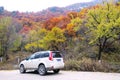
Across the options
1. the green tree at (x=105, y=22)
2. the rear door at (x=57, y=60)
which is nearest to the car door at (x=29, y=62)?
the rear door at (x=57, y=60)

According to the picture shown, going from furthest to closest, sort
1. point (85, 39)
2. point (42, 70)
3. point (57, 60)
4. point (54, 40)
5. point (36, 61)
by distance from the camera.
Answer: point (54, 40) < point (85, 39) < point (36, 61) < point (42, 70) < point (57, 60)

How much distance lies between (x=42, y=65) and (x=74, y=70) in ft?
12.4

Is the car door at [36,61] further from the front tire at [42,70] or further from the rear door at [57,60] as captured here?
the rear door at [57,60]

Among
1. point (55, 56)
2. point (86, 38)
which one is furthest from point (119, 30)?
point (55, 56)

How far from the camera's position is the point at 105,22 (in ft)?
112

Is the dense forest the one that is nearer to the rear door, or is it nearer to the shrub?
the shrub

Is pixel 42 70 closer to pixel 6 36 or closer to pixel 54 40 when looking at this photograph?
pixel 54 40

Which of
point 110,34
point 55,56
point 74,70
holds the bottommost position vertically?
point 74,70

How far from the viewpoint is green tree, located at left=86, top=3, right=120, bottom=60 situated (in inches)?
1325

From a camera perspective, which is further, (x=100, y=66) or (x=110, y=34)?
(x=110, y=34)


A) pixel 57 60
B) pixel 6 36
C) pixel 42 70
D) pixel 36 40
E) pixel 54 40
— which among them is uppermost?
pixel 6 36

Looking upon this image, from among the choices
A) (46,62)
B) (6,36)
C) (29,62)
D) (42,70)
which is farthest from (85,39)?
(46,62)

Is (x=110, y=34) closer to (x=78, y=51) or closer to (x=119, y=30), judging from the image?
(x=119, y=30)

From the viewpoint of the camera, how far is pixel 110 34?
33.8 metres
